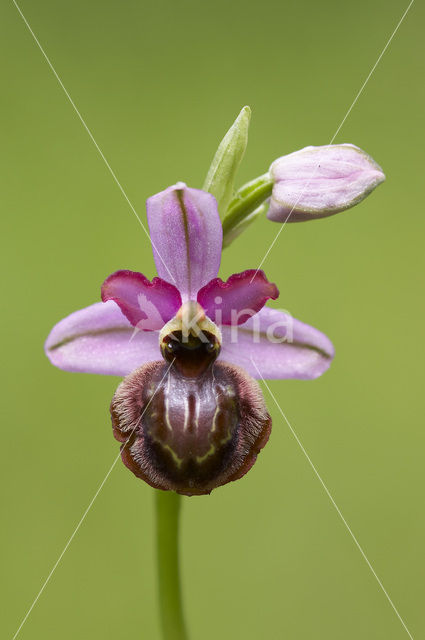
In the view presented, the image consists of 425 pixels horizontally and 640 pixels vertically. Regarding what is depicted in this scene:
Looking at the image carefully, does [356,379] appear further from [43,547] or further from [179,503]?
[179,503]

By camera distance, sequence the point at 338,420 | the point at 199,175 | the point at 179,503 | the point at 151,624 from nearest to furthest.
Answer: the point at 179,503 → the point at 151,624 → the point at 338,420 → the point at 199,175

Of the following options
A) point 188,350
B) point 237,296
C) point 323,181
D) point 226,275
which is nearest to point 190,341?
point 188,350

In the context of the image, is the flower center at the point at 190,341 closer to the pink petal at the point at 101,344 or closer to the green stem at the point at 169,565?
the pink petal at the point at 101,344

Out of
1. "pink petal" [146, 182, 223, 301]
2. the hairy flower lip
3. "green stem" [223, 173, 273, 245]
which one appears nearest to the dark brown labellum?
the hairy flower lip

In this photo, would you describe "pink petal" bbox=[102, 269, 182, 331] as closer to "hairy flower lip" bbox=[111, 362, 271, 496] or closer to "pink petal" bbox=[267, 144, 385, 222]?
"hairy flower lip" bbox=[111, 362, 271, 496]

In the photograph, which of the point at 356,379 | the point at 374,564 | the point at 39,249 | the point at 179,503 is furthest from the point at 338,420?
the point at 179,503

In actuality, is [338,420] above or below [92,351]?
below

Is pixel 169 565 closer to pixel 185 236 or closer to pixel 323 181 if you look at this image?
pixel 185 236
